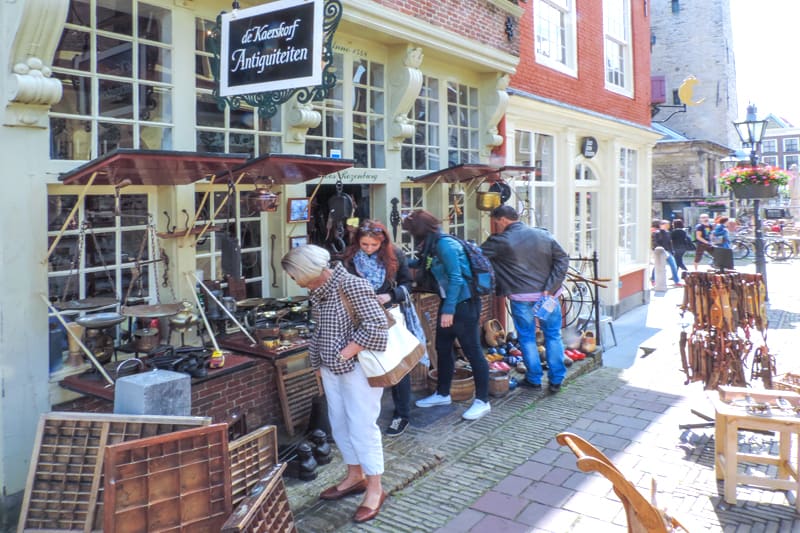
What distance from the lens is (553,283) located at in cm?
641

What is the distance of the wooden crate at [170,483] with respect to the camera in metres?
2.94

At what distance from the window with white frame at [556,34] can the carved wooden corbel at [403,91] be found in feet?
12.1

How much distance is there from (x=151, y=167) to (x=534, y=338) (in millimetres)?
4034

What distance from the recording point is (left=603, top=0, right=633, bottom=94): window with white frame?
12609mm

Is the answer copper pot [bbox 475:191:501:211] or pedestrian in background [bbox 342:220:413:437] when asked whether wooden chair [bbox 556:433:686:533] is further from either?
copper pot [bbox 475:191:501:211]

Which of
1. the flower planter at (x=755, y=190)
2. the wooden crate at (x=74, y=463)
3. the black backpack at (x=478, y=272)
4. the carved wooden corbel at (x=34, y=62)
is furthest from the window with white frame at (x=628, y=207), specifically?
the wooden crate at (x=74, y=463)

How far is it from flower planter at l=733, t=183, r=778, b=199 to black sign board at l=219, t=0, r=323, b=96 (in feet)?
36.9

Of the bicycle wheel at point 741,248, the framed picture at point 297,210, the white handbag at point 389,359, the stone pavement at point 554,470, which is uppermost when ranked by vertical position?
the framed picture at point 297,210

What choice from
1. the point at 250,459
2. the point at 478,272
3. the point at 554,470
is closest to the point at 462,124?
the point at 478,272

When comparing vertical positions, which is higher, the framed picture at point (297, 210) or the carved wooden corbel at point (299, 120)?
the carved wooden corbel at point (299, 120)

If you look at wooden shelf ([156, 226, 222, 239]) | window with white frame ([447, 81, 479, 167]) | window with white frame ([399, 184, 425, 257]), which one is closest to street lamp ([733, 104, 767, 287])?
window with white frame ([447, 81, 479, 167])

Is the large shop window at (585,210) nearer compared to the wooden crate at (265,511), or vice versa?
the wooden crate at (265,511)

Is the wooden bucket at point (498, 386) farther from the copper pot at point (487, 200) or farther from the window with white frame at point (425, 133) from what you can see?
the window with white frame at point (425, 133)

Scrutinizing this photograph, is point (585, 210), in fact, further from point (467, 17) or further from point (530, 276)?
point (530, 276)
